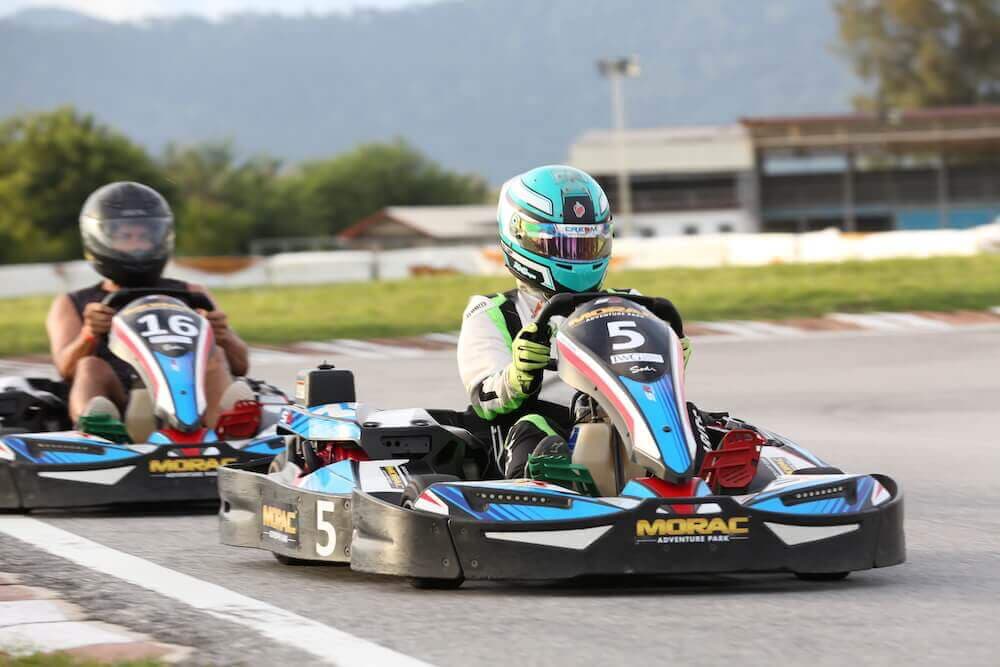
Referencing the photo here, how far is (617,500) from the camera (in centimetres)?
440

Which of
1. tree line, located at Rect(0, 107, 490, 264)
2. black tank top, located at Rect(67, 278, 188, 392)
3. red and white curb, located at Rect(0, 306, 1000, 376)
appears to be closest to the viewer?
black tank top, located at Rect(67, 278, 188, 392)

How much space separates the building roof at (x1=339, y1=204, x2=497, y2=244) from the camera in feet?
232

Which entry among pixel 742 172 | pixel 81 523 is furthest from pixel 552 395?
pixel 742 172

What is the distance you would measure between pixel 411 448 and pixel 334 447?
34cm

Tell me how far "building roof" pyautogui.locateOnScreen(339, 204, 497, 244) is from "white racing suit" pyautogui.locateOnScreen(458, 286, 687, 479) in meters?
64.3

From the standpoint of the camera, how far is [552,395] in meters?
5.27

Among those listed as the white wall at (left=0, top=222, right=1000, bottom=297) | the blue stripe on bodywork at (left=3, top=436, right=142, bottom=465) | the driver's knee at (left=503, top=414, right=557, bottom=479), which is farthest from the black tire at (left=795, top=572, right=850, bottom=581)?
the white wall at (left=0, top=222, right=1000, bottom=297)

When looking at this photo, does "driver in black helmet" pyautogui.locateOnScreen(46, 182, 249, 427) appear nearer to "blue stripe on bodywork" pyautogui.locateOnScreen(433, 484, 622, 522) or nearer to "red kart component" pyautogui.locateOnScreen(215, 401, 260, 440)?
"red kart component" pyautogui.locateOnScreen(215, 401, 260, 440)

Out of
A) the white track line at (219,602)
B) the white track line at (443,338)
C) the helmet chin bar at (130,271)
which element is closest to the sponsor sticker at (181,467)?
the white track line at (219,602)

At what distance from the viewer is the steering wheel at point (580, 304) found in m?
4.89

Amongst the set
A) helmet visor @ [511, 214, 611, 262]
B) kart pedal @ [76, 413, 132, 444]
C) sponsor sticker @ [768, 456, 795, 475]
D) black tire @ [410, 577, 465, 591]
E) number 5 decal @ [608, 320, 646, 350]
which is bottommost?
black tire @ [410, 577, 465, 591]

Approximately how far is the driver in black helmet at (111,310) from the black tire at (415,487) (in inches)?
111

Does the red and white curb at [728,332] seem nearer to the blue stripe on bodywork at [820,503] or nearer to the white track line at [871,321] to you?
the white track line at [871,321]

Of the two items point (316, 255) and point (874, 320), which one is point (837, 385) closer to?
point (874, 320)
